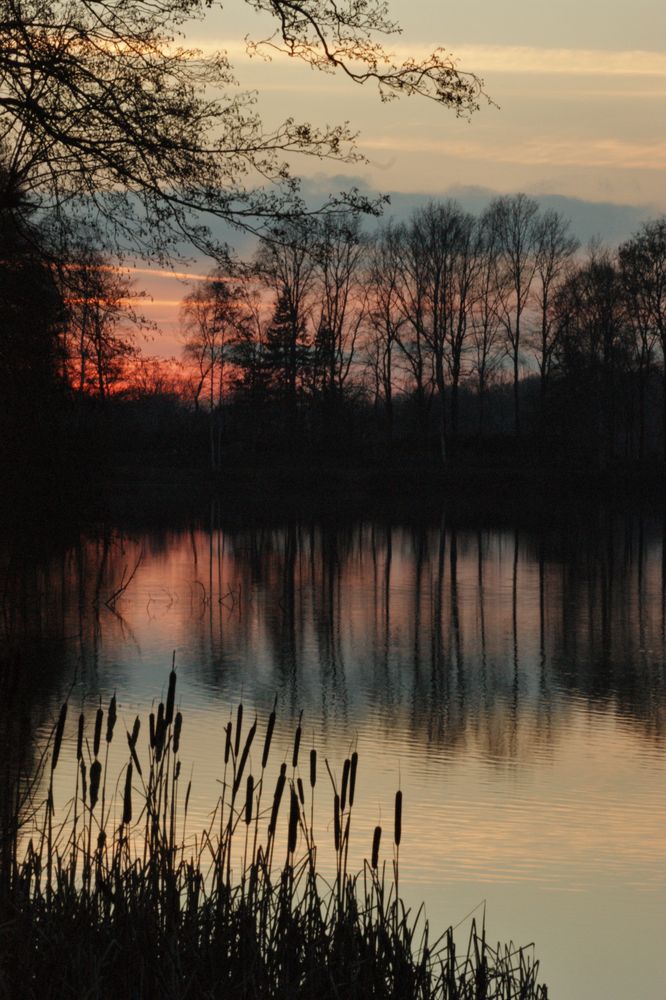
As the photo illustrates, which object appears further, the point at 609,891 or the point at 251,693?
the point at 251,693

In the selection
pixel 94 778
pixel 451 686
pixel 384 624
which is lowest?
pixel 451 686

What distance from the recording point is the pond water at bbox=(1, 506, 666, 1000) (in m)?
8.70

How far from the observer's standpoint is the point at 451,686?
17.0 metres

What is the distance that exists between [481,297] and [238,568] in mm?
37214

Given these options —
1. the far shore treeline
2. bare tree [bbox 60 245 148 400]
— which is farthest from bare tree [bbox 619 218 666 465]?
bare tree [bbox 60 245 148 400]

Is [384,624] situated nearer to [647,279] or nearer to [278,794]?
[278,794]

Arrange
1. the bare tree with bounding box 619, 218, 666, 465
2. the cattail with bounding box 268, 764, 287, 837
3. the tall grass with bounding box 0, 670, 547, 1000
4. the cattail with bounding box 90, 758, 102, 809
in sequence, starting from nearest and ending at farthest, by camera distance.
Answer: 1. the cattail with bounding box 268, 764, 287, 837
2. the cattail with bounding box 90, 758, 102, 809
3. the tall grass with bounding box 0, 670, 547, 1000
4. the bare tree with bounding box 619, 218, 666, 465

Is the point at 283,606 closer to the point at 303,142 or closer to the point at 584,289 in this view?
the point at 303,142

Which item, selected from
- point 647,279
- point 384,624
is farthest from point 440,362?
point 384,624

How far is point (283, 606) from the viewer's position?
2469cm

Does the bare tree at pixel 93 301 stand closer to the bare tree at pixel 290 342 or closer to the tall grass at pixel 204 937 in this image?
the tall grass at pixel 204 937

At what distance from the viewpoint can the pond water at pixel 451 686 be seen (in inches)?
343

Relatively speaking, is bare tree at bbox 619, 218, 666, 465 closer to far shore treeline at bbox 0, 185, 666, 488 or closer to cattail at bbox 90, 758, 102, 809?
far shore treeline at bbox 0, 185, 666, 488

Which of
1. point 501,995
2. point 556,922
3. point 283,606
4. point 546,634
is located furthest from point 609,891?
point 283,606
